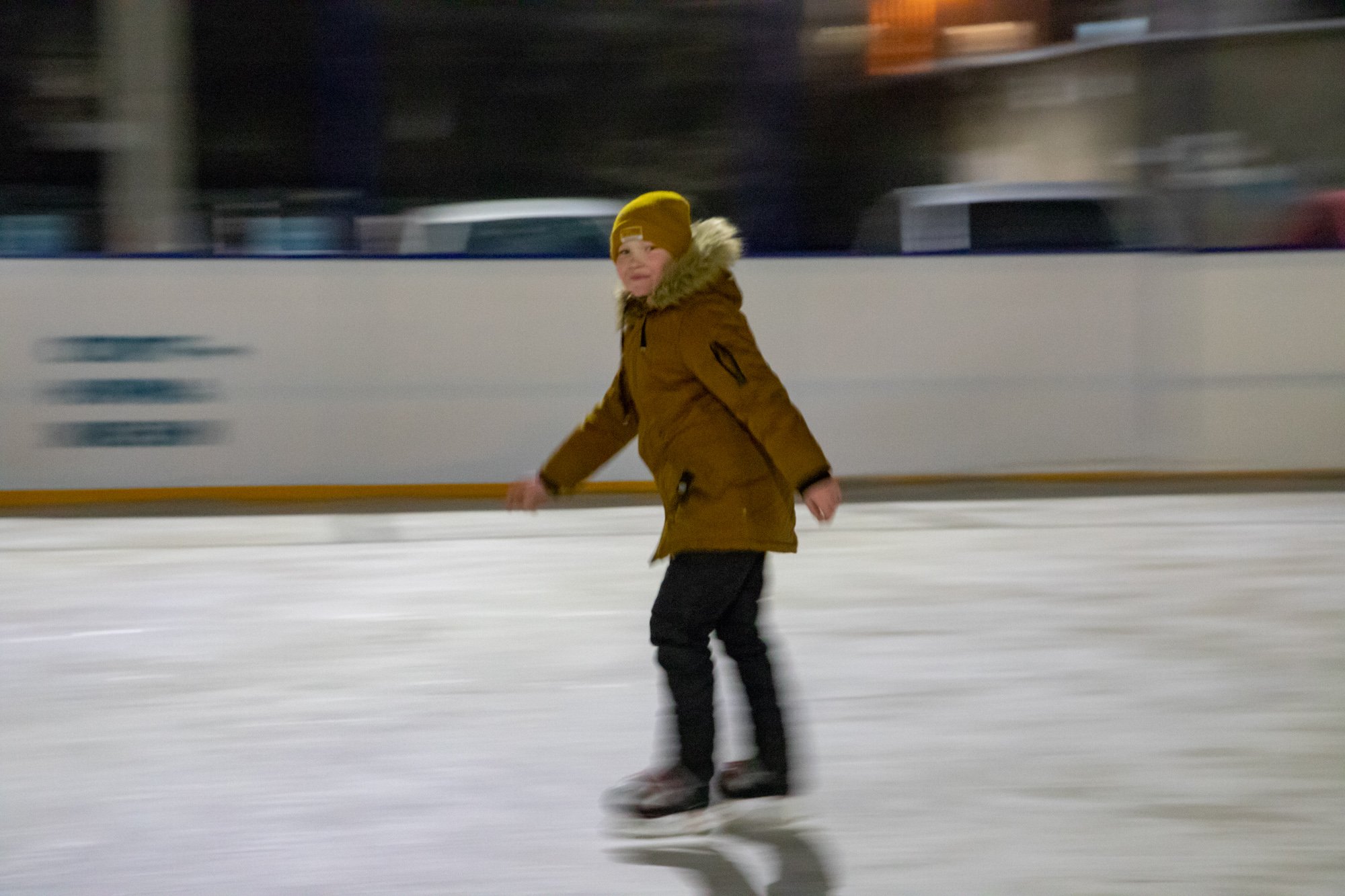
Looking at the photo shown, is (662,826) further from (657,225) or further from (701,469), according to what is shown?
(657,225)

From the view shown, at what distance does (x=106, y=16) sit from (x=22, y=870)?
19.8 feet

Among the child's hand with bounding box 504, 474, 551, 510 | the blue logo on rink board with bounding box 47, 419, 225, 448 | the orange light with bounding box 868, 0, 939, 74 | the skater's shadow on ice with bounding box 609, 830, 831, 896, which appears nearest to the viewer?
the skater's shadow on ice with bounding box 609, 830, 831, 896

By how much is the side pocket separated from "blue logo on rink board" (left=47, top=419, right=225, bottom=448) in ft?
18.1

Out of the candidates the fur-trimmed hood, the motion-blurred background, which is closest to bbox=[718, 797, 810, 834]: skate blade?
the fur-trimmed hood

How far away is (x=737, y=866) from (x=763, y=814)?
30 cm

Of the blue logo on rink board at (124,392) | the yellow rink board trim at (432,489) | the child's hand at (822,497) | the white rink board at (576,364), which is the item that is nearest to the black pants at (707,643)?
the child's hand at (822,497)

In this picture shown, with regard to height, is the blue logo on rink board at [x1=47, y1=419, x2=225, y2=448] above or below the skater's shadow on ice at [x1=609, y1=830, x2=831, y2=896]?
above

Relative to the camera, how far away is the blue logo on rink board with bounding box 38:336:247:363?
821cm

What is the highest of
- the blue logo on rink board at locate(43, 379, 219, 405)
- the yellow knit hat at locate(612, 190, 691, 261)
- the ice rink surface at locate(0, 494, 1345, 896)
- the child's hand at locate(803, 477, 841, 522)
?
the yellow knit hat at locate(612, 190, 691, 261)

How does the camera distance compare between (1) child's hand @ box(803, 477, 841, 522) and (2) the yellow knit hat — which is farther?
(2) the yellow knit hat

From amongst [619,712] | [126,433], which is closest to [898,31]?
[126,433]

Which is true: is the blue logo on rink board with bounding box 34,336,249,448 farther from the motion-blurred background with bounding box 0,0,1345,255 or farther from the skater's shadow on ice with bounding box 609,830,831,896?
the skater's shadow on ice with bounding box 609,830,831,896

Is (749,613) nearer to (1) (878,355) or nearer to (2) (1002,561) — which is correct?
(2) (1002,561)

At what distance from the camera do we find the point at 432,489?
28.2 ft
